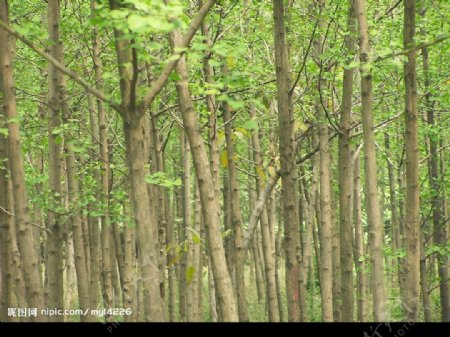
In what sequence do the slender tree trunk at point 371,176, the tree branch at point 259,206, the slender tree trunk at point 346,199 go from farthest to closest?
the tree branch at point 259,206
the slender tree trunk at point 346,199
the slender tree trunk at point 371,176

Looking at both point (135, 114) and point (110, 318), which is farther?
point (110, 318)

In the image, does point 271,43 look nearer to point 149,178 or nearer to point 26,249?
point 149,178

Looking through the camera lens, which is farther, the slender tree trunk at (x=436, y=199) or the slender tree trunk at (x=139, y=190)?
the slender tree trunk at (x=436, y=199)

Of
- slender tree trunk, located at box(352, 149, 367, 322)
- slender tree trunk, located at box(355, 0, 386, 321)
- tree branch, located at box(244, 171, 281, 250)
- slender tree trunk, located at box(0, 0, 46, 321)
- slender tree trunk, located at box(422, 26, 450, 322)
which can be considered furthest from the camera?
slender tree trunk, located at box(352, 149, 367, 322)

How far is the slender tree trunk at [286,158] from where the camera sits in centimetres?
767

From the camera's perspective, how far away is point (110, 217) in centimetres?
1109

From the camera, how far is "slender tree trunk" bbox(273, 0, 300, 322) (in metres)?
7.67

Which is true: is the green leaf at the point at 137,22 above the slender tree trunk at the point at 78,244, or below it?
above

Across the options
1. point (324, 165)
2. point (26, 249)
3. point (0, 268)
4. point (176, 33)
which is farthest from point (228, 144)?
point (0, 268)

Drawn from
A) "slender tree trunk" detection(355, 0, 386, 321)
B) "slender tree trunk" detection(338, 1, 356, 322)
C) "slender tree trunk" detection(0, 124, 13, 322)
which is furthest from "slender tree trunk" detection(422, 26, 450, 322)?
→ "slender tree trunk" detection(0, 124, 13, 322)

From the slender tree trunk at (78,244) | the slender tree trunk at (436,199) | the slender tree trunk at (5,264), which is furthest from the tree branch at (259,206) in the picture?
the slender tree trunk at (436,199)

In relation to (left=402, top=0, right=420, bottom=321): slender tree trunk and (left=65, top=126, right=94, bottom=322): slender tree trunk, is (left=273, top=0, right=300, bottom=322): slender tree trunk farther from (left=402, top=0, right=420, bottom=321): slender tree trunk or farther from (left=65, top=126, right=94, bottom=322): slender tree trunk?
(left=65, top=126, right=94, bottom=322): slender tree trunk

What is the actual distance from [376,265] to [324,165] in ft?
10.8

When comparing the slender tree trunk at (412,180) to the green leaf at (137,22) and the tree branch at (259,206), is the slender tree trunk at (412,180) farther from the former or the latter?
the green leaf at (137,22)
